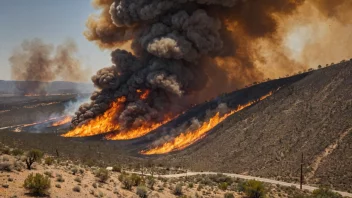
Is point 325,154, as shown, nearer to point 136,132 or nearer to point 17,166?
point 17,166

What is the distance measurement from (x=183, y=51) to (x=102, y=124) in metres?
27.3

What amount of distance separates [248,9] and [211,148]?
137ft

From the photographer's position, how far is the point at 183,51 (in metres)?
77.8

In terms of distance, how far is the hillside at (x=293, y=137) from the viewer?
41625 mm

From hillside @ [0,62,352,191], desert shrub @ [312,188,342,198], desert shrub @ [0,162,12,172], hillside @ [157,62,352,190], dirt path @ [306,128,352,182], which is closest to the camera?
desert shrub @ [0,162,12,172]

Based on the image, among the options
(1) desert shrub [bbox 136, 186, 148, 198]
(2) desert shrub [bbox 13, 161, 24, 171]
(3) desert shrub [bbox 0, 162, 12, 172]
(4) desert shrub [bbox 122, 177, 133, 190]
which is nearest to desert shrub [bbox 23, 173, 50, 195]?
(3) desert shrub [bbox 0, 162, 12, 172]

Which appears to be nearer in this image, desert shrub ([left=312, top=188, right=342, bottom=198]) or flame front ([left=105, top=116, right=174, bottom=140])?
desert shrub ([left=312, top=188, right=342, bottom=198])

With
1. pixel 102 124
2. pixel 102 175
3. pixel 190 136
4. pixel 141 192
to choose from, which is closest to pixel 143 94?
pixel 102 124

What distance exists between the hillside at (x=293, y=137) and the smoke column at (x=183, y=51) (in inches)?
791

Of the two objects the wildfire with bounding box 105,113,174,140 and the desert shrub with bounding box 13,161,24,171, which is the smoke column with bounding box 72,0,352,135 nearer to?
the wildfire with bounding box 105,113,174,140

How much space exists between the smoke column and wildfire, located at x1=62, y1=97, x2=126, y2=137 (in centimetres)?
122

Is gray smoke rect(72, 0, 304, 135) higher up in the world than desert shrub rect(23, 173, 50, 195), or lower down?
higher up

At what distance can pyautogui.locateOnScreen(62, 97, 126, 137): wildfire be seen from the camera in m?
85.4

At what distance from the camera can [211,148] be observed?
195 ft
